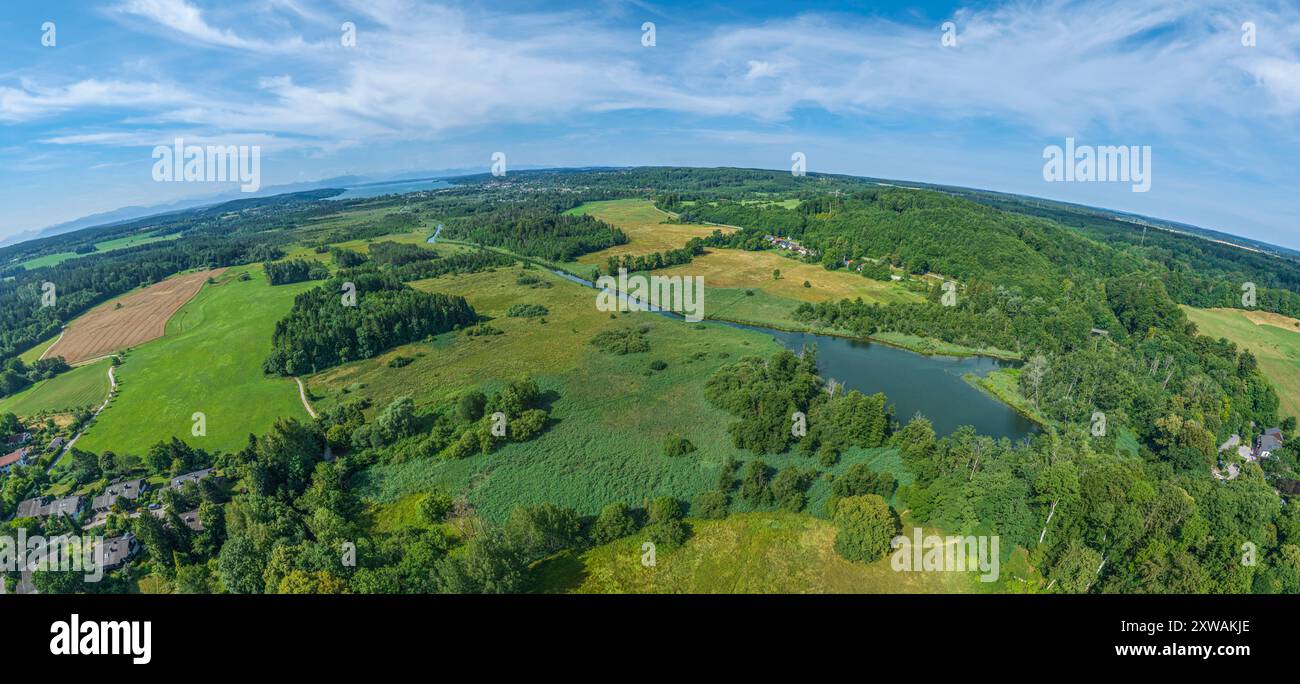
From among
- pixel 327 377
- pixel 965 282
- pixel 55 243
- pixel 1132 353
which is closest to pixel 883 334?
pixel 1132 353

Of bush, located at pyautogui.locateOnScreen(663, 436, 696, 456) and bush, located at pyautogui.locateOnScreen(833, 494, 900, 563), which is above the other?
bush, located at pyautogui.locateOnScreen(663, 436, 696, 456)

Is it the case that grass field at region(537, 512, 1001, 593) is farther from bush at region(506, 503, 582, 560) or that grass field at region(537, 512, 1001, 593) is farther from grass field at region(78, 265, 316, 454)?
grass field at region(78, 265, 316, 454)

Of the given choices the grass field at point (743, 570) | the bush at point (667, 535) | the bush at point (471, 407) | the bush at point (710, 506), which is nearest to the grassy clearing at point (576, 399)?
the bush at point (710, 506)

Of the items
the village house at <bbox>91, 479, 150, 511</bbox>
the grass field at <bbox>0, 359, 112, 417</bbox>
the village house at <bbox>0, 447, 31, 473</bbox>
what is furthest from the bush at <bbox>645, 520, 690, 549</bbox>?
the grass field at <bbox>0, 359, 112, 417</bbox>
